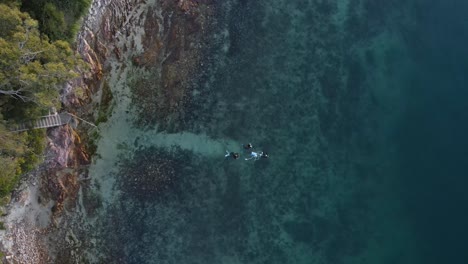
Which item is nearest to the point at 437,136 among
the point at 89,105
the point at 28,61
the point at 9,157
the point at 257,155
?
the point at 257,155

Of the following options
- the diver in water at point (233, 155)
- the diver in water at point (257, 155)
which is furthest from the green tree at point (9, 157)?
the diver in water at point (257, 155)

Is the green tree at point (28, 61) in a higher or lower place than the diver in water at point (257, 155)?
lower

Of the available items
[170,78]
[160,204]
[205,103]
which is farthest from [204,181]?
[170,78]

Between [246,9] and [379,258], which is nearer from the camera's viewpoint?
[379,258]

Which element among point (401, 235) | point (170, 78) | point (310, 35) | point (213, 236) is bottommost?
point (213, 236)

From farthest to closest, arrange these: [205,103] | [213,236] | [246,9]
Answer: [246,9], [205,103], [213,236]

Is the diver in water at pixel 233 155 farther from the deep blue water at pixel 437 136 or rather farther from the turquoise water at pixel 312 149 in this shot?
the deep blue water at pixel 437 136

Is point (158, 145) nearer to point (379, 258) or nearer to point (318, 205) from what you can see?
point (318, 205)

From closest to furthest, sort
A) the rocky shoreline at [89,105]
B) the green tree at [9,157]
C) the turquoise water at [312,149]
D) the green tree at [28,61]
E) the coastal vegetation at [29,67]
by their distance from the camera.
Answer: the green tree at [28,61]
the coastal vegetation at [29,67]
the green tree at [9,157]
the rocky shoreline at [89,105]
the turquoise water at [312,149]
